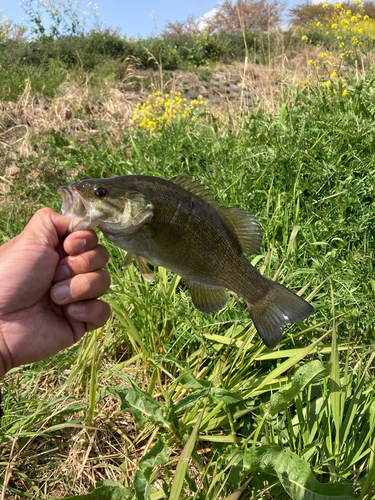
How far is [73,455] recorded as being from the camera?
89.0 inches

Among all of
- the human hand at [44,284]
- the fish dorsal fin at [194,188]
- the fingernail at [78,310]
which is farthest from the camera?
the fingernail at [78,310]

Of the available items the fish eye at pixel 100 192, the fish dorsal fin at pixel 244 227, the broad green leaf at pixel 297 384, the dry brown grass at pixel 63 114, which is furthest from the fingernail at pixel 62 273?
the dry brown grass at pixel 63 114

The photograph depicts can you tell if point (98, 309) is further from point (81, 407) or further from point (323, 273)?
point (323, 273)

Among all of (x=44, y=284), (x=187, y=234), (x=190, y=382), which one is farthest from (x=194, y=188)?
(x=190, y=382)

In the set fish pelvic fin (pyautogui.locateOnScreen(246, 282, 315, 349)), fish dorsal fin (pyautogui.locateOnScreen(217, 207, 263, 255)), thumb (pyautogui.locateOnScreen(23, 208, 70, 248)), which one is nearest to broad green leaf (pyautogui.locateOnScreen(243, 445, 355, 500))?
fish pelvic fin (pyautogui.locateOnScreen(246, 282, 315, 349))

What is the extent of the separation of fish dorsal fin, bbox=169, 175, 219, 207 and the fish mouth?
322 millimetres

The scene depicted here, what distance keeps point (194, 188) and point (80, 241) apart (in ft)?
1.99

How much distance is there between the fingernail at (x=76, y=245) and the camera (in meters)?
1.69

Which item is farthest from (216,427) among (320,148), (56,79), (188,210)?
(56,79)

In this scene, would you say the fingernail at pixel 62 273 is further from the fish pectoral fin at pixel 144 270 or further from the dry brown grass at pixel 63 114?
the dry brown grass at pixel 63 114

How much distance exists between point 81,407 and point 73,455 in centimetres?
27

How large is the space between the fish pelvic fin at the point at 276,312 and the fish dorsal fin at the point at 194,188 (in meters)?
0.43

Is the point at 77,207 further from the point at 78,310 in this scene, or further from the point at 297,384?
the point at 297,384

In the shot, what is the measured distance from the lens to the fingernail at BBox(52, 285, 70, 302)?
174 cm
